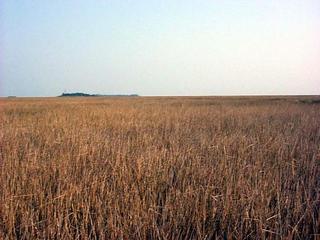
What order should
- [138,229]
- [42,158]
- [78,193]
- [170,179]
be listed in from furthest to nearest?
[42,158] → [170,179] → [78,193] → [138,229]

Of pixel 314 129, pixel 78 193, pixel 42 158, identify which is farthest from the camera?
pixel 314 129

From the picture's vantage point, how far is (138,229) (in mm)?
2830

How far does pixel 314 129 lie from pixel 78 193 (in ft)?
25.7

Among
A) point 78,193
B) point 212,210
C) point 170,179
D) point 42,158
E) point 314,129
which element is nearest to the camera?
point 212,210

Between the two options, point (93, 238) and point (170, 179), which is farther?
point (170, 179)

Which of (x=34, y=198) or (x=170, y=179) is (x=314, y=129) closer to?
(x=170, y=179)

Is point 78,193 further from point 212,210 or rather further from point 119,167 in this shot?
point 212,210

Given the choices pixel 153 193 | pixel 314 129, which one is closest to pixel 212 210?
pixel 153 193

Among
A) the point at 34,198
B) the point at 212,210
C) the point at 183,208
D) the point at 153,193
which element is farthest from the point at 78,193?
the point at 212,210

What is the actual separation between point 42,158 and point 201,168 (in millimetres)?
2328

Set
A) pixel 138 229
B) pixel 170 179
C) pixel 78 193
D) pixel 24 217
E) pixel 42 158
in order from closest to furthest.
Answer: pixel 138 229 < pixel 24 217 < pixel 78 193 < pixel 170 179 < pixel 42 158

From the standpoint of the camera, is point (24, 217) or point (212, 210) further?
point (212, 210)

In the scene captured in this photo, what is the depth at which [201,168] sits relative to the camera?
4.79 m

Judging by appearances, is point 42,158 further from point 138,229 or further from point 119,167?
point 138,229
